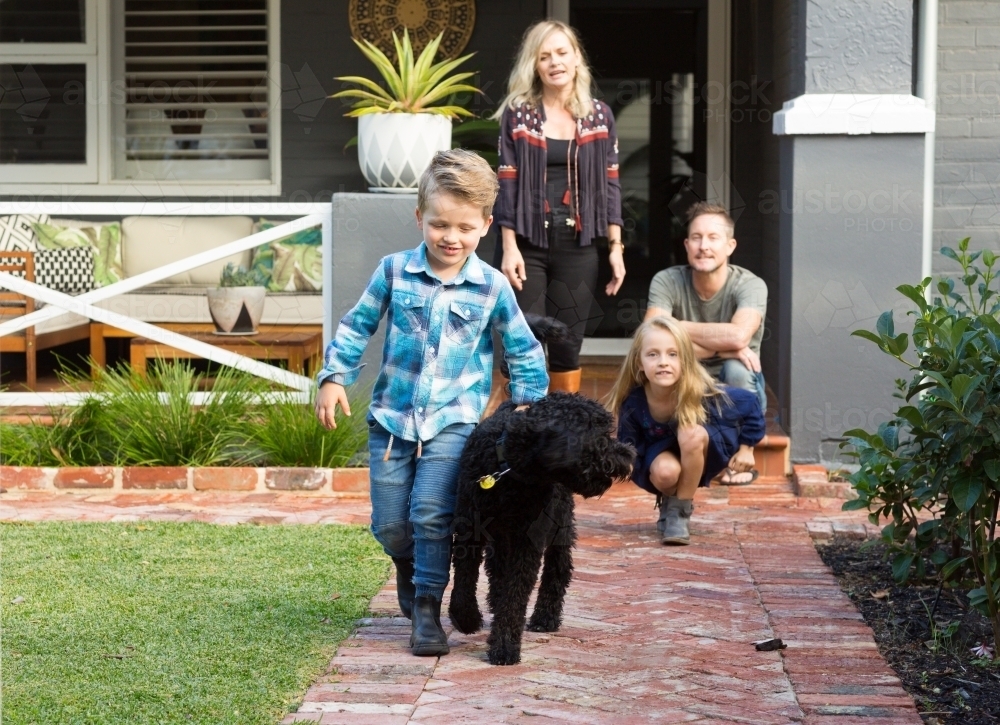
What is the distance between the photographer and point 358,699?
3.27 metres

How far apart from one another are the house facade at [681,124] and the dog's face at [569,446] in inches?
111

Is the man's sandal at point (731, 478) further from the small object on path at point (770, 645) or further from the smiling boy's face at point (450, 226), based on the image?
the smiling boy's face at point (450, 226)

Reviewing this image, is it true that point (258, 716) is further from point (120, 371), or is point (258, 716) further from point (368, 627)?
point (120, 371)

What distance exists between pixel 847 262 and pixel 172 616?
346 centimetres

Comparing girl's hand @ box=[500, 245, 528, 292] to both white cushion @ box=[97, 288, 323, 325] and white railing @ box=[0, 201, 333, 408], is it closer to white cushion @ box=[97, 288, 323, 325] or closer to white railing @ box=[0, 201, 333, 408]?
white railing @ box=[0, 201, 333, 408]

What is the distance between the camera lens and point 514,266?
18.1 feet

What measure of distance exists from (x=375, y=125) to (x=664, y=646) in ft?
11.2

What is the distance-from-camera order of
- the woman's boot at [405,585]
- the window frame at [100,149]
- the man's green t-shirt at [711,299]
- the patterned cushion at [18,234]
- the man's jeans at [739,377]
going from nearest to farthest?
the woman's boot at [405,585]
the man's jeans at [739,377]
the man's green t-shirt at [711,299]
the patterned cushion at [18,234]
the window frame at [100,149]

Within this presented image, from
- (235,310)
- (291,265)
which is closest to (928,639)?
(235,310)

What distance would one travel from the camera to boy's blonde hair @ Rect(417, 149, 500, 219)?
352 centimetres

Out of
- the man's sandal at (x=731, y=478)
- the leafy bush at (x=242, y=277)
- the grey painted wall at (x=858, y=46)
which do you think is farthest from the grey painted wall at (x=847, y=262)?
the leafy bush at (x=242, y=277)

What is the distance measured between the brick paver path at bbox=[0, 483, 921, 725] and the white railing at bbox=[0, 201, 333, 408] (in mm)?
1202

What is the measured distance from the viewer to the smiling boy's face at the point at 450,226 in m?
3.55

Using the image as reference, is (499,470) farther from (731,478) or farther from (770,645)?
(731,478)
